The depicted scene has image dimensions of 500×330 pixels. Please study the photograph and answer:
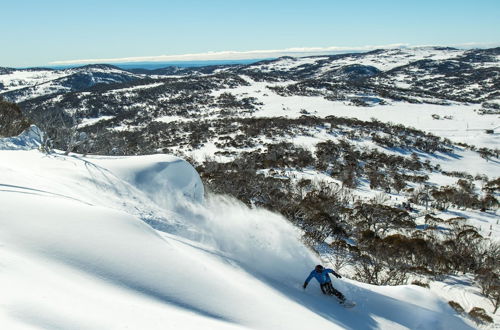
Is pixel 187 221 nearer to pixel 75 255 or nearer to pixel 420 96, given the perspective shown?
pixel 75 255

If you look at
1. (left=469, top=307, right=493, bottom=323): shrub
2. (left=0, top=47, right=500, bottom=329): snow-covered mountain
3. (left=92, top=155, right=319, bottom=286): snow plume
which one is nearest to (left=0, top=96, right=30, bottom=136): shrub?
(left=0, top=47, right=500, bottom=329): snow-covered mountain

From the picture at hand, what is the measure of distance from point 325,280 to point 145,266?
5.92 m

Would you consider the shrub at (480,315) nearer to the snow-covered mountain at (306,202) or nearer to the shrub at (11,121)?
the snow-covered mountain at (306,202)

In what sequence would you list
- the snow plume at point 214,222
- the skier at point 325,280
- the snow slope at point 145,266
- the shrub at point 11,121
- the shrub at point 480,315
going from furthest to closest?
the shrub at point 11,121
the shrub at point 480,315
the snow plume at point 214,222
the skier at point 325,280
the snow slope at point 145,266

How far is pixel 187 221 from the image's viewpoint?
13.8 m

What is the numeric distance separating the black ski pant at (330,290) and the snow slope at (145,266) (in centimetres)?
22

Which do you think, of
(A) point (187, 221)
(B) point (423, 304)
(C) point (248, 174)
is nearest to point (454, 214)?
(C) point (248, 174)

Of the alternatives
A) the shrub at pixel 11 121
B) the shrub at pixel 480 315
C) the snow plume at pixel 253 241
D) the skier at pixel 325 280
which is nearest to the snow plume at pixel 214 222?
the snow plume at pixel 253 241

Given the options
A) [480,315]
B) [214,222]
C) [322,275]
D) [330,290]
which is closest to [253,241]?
[214,222]

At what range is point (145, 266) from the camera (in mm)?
7379

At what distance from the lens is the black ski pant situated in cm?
1076

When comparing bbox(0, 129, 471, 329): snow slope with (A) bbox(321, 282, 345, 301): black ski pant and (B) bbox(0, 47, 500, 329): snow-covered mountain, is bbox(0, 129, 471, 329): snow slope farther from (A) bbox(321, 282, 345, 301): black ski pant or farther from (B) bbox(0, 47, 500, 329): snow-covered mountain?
(A) bbox(321, 282, 345, 301): black ski pant

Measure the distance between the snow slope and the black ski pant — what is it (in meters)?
0.22

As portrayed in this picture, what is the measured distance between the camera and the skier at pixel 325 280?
34.8ft
